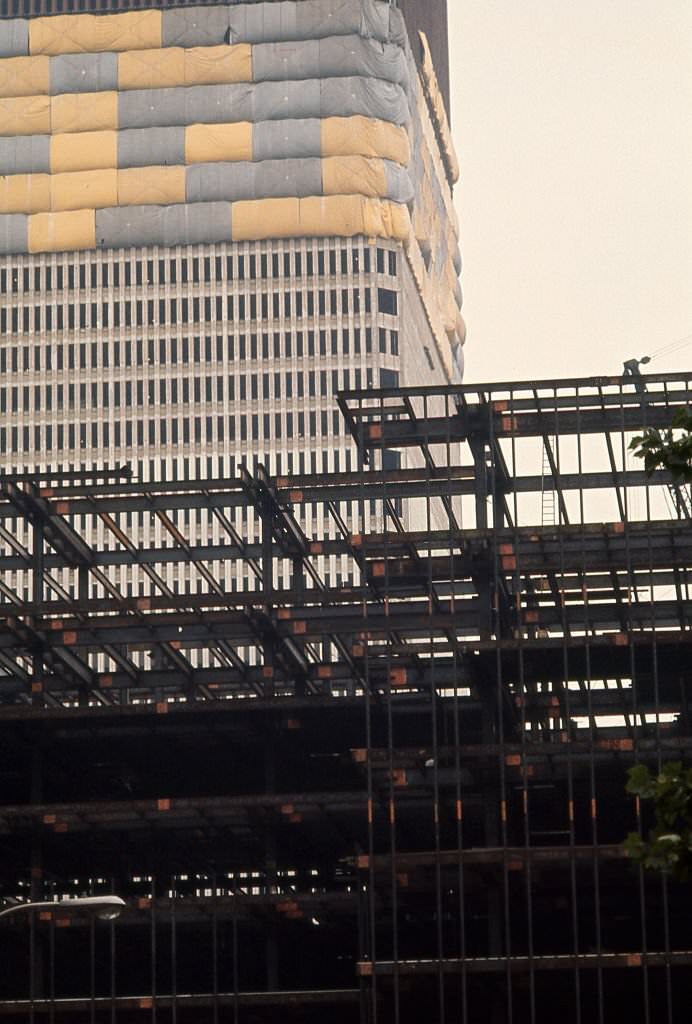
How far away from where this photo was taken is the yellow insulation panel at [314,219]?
176875 mm

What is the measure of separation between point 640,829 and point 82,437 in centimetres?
11041

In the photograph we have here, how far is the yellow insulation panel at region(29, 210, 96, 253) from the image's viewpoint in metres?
181

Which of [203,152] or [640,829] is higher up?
[203,152]

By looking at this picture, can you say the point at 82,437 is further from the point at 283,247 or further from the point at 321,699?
the point at 321,699

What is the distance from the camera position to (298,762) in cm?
9294

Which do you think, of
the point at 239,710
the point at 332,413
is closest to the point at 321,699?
the point at 239,710

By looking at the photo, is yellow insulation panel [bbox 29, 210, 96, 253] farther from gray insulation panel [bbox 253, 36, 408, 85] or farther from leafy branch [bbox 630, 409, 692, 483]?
leafy branch [bbox 630, 409, 692, 483]

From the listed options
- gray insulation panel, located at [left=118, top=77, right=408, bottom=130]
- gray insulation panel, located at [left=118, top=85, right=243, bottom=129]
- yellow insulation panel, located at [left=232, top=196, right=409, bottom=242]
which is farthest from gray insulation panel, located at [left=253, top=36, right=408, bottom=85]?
yellow insulation panel, located at [left=232, top=196, right=409, bottom=242]

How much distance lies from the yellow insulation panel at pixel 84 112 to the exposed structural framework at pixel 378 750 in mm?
91028

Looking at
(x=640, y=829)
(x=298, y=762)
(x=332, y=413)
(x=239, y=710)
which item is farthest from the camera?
(x=332, y=413)

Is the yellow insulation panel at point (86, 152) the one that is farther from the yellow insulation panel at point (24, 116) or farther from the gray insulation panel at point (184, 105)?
the yellow insulation panel at point (24, 116)

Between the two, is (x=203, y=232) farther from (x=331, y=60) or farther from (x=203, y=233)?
(x=331, y=60)

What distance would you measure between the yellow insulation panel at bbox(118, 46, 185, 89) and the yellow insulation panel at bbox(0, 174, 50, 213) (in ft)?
33.3

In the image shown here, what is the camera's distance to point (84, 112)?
18300cm
